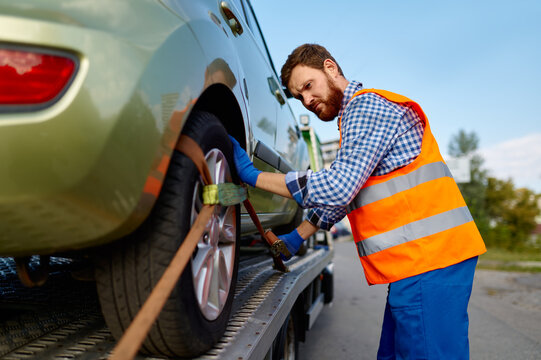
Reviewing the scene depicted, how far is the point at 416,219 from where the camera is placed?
1.53 m

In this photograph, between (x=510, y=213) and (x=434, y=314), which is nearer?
(x=434, y=314)

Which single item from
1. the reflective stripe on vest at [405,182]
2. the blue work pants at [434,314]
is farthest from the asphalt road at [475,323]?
the reflective stripe on vest at [405,182]

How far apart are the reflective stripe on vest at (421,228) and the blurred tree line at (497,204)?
50.8ft

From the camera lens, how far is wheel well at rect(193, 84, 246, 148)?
1417 mm

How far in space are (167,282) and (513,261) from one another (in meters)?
12.5

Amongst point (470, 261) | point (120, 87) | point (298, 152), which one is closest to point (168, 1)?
point (120, 87)

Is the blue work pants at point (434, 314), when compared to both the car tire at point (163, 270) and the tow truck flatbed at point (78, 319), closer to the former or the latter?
the tow truck flatbed at point (78, 319)

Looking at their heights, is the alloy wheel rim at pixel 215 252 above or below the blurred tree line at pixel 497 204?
above

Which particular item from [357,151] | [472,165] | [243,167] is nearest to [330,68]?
[357,151]

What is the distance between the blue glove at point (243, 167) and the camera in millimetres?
1624

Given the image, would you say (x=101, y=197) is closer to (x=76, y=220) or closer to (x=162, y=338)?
(x=76, y=220)

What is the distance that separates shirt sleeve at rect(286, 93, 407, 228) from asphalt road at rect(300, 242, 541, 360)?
7.06ft

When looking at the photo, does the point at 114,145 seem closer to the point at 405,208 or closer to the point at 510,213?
the point at 405,208

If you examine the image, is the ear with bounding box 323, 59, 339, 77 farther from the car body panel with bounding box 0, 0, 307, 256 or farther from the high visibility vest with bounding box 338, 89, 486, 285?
the car body panel with bounding box 0, 0, 307, 256
